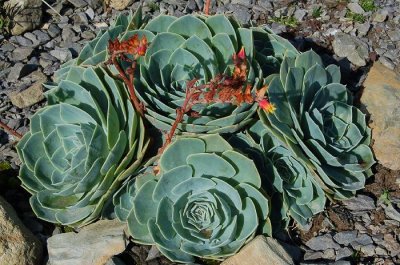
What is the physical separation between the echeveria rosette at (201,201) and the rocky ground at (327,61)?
26cm

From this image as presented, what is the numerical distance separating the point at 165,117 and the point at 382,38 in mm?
1905

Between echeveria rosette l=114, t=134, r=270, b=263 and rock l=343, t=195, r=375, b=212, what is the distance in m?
0.60

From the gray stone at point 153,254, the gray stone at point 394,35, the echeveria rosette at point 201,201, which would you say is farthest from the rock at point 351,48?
the gray stone at point 153,254

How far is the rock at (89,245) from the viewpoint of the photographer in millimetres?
2775

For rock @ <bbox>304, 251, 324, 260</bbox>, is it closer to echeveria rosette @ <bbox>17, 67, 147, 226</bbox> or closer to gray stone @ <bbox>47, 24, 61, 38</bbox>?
echeveria rosette @ <bbox>17, 67, 147, 226</bbox>

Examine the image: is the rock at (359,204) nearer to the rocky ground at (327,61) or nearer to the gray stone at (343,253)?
the rocky ground at (327,61)

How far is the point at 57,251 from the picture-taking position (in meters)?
2.82

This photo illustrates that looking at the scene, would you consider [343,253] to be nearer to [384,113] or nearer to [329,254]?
[329,254]

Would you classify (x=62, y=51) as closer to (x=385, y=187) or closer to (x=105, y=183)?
(x=105, y=183)

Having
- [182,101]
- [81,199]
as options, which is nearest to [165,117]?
[182,101]

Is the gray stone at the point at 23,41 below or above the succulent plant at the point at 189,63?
below

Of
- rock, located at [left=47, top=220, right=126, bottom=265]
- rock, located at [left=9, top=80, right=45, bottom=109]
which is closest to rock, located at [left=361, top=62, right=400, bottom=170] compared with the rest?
rock, located at [left=47, top=220, right=126, bottom=265]

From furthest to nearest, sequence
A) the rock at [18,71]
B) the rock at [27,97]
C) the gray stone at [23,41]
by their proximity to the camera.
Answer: the gray stone at [23,41] < the rock at [18,71] < the rock at [27,97]

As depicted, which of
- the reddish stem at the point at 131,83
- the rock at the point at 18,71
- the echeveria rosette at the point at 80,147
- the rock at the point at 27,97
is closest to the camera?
the reddish stem at the point at 131,83
